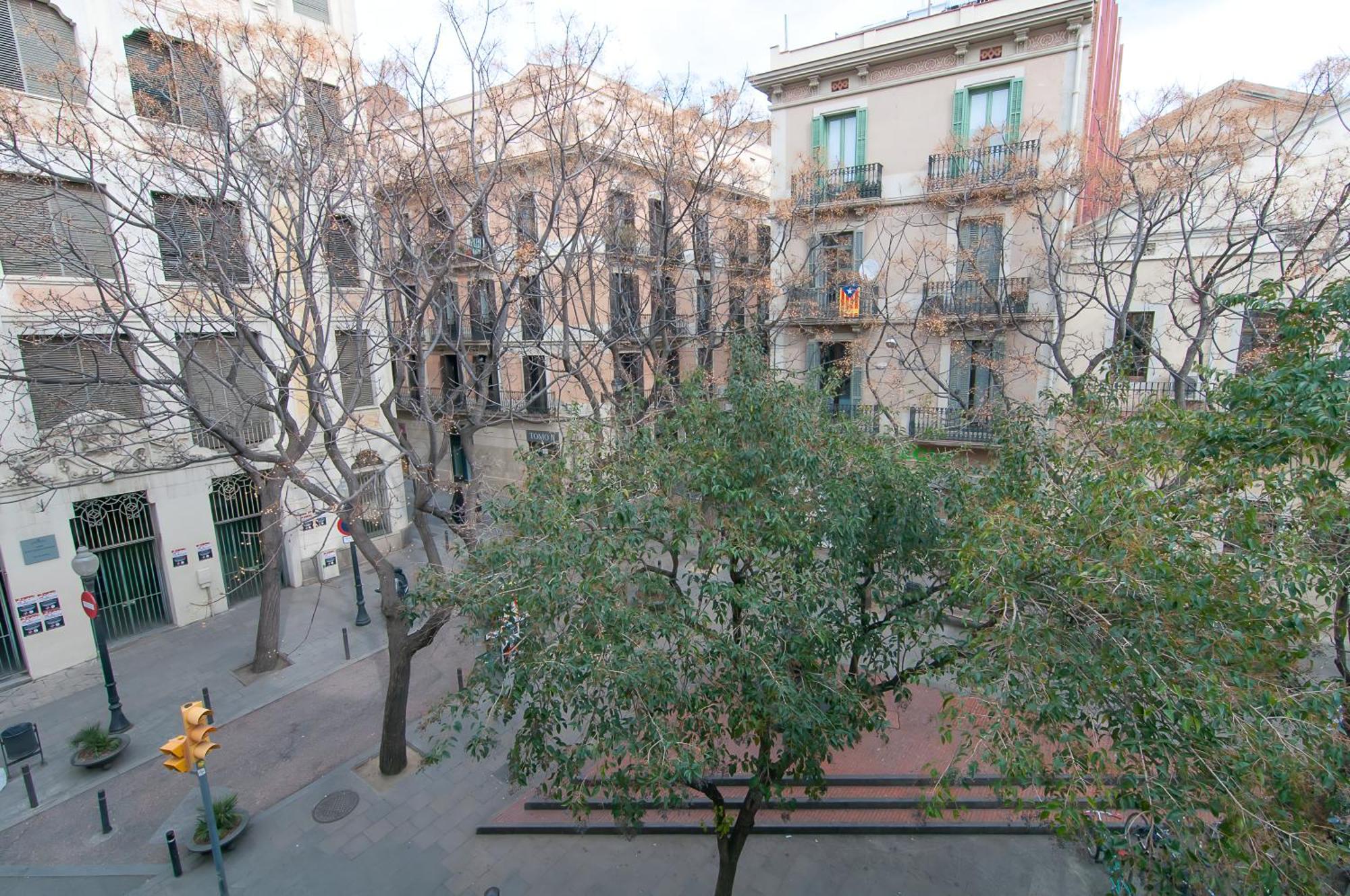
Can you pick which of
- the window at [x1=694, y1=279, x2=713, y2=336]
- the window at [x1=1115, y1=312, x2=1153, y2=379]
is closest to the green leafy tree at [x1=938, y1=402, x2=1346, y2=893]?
the window at [x1=1115, y1=312, x2=1153, y2=379]

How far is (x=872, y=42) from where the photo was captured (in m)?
18.0

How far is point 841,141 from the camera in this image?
19.2m

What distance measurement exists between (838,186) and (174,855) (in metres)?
19.5

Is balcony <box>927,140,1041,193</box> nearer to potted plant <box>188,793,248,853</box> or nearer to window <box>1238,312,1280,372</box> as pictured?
window <box>1238,312,1280,372</box>

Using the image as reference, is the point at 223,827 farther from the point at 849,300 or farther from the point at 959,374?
the point at 959,374

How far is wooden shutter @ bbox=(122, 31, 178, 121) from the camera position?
41.8 feet

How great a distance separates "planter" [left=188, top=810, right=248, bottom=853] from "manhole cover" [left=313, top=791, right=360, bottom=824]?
914 millimetres

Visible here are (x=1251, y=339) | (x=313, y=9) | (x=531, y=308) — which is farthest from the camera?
(x=531, y=308)

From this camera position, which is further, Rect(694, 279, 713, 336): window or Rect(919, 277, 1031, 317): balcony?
Rect(694, 279, 713, 336): window

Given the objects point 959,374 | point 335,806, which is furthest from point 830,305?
point 335,806

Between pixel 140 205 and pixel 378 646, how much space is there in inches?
418

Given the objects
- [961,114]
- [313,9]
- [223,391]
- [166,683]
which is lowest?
[166,683]

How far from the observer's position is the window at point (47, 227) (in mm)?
11656

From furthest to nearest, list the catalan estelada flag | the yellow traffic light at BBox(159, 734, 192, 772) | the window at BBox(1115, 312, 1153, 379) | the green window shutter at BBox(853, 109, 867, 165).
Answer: the green window shutter at BBox(853, 109, 867, 165), the catalan estelada flag, the window at BBox(1115, 312, 1153, 379), the yellow traffic light at BBox(159, 734, 192, 772)
